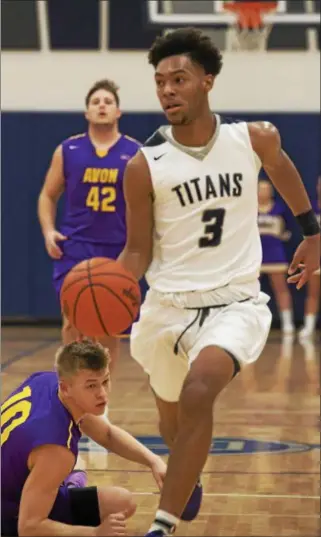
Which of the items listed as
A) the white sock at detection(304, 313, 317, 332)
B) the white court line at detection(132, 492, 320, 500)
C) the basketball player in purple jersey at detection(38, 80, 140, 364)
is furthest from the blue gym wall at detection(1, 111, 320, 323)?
the white court line at detection(132, 492, 320, 500)

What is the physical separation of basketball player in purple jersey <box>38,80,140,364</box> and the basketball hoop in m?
6.24

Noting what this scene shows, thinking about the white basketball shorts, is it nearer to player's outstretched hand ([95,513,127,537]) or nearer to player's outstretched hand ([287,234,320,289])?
player's outstretched hand ([287,234,320,289])

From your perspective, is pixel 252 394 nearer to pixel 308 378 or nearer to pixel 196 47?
pixel 308 378

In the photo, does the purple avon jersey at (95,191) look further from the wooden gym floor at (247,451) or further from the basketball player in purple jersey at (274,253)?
the basketball player in purple jersey at (274,253)

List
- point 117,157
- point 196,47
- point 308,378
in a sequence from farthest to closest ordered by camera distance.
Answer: point 308,378
point 117,157
point 196,47

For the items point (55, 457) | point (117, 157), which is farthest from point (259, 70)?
point (55, 457)

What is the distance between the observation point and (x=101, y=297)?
4.60 m

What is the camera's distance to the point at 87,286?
4656 millimetres

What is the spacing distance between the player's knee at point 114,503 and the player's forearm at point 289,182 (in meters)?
1.41

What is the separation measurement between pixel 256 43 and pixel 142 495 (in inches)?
390

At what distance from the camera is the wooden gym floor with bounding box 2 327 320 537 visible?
16.4 feet

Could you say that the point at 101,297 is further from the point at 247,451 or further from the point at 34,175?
the point at 34,175

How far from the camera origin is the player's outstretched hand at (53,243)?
22.7 feet

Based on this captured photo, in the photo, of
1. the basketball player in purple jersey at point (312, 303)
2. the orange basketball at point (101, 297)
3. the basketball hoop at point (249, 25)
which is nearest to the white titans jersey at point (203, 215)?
the orange basketball at point (101, 297)
